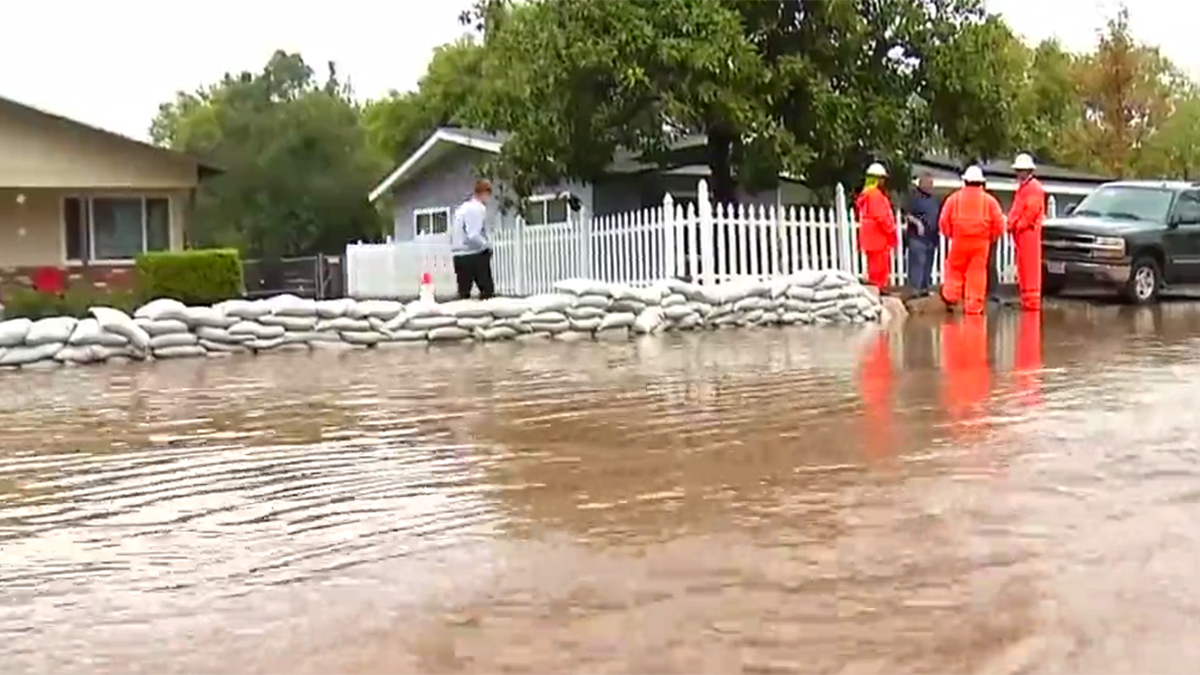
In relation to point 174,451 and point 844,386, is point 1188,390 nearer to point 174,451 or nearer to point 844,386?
point 844,386

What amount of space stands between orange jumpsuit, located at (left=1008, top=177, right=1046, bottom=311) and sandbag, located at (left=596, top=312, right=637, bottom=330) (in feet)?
17.8

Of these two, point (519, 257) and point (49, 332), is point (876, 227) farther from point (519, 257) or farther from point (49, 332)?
point (49, 332)

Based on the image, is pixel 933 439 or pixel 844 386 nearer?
pixel 933 439

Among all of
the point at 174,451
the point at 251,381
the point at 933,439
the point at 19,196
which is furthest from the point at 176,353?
the point at 19,196

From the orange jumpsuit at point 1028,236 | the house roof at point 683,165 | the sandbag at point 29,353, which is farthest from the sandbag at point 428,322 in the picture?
the orange jumpsuit at point 1028,236

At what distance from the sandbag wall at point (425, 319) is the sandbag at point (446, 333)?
0.04 ft

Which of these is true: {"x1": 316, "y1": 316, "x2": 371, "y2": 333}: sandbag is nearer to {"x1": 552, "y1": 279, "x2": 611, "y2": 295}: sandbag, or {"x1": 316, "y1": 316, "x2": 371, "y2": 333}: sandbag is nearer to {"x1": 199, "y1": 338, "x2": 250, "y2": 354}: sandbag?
{"x1": 199, "y1": 338, "x2": 250, "y2": 354}: sandbag

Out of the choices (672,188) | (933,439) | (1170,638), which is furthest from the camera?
(672,188)

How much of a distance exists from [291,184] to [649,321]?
27.8 metres

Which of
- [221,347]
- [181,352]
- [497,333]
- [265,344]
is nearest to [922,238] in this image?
[497,333]

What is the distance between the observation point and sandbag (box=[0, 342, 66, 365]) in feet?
40.3

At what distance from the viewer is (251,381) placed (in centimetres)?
1097

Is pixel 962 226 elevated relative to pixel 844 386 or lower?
elevated

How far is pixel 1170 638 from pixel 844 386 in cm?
569
